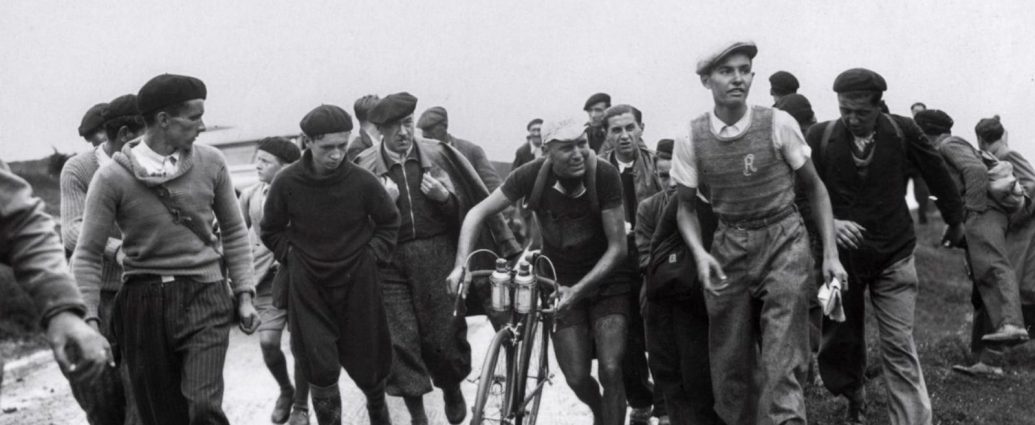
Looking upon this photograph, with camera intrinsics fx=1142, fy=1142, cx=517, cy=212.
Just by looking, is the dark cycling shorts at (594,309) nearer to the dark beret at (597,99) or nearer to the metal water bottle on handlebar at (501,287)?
the metal water bottle on handlebar at (501,287)

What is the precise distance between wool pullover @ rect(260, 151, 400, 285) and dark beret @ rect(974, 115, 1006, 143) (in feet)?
16.3

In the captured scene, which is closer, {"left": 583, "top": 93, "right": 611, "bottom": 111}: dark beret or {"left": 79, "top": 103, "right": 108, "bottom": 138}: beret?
{"left": 79, "top": 103, "right": 108, "bottom": 138}: beret

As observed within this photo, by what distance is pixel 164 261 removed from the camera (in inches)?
215

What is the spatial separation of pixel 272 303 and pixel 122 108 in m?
1.57

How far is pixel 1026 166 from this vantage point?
9.05m

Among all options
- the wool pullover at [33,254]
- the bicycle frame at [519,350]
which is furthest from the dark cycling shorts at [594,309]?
the wool pullover at [33,254]

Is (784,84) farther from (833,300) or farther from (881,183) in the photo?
(833,300)

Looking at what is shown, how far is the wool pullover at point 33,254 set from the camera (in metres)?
3.36

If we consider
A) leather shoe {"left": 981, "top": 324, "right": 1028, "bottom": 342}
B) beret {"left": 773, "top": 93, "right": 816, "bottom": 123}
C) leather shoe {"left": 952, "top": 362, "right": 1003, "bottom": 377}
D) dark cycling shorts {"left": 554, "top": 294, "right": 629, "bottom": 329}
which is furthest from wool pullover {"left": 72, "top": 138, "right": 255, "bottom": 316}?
leather shoe {"left": 952, "top": 362, "right": 1003, "bottom": 377}

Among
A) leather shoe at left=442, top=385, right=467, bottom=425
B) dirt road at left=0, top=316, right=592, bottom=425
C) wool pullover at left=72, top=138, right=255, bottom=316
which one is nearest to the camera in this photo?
wool pullover at left=72, top=138, right=255, bottom=316

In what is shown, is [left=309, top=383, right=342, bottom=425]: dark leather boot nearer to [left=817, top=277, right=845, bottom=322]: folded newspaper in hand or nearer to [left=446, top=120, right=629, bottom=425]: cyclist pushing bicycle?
[left=446, top=120, right=629, bottom=425]: cyclist pushing bicycle

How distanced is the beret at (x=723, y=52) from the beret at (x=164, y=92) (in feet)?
8.16

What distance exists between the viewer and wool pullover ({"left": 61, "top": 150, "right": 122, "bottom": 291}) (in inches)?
239

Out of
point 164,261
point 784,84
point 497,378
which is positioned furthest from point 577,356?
point 784,84
